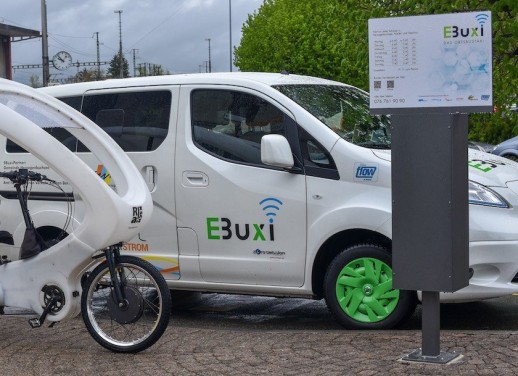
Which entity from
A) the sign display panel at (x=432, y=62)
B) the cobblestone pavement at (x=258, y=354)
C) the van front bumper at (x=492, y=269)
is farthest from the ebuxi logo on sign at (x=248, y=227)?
the sign display panel at (x=432, y=62)

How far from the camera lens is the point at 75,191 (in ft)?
23.4

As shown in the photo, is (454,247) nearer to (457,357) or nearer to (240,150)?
(457,357)

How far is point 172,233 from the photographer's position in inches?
349

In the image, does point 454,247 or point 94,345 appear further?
point 94,345

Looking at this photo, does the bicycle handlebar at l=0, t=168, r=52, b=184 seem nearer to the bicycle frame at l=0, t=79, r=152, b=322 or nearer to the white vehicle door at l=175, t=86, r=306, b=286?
the bicycle frame at l=0, t=79, r=152, b=322

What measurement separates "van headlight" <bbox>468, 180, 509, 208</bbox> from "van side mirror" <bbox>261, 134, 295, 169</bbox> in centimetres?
137

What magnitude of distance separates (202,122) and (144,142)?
0.54 m

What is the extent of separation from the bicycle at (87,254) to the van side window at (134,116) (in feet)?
5.41

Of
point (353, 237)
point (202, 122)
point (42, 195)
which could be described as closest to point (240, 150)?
point (202, 122)

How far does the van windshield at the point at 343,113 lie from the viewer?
852cm

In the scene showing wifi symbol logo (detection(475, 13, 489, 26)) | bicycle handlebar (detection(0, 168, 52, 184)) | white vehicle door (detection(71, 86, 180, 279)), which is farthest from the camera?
white vehicle door (detection(71, 86, 180, 279))

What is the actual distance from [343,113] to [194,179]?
130 centimetres

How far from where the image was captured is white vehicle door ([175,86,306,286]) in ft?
27.6

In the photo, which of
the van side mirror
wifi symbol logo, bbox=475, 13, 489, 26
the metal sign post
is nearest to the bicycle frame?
the van side mirror
